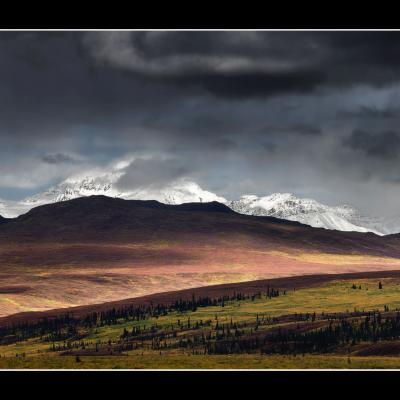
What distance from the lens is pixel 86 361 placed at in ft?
452

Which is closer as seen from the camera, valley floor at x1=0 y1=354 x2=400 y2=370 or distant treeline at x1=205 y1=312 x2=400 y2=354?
valley floor at x1=0 y1=354 x2=400 y2=370

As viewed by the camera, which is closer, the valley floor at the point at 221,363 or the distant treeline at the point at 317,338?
the valley floor at the point at 221,363

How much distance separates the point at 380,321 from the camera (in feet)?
613

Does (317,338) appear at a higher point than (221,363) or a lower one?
higher

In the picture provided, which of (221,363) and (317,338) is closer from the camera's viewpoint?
(221,363)
